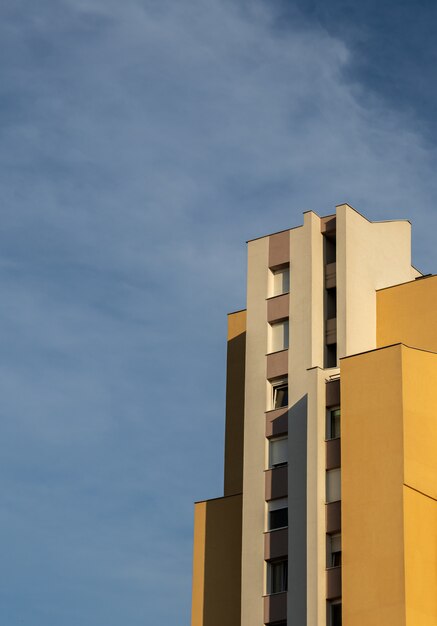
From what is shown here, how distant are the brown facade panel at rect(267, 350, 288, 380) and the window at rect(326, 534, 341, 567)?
872cm

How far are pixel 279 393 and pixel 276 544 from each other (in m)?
7.33

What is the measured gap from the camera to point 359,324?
6975 centimetres

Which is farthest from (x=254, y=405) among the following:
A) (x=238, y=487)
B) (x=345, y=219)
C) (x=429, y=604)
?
(x=429, y=604)

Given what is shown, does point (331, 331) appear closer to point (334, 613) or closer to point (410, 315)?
point (410, 315)

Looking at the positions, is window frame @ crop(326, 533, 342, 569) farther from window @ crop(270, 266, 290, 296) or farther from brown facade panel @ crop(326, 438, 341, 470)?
window @ crop(270, 266, 290, 296)

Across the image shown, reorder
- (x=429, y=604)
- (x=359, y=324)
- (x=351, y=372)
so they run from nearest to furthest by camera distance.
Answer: (x=429, y=604) → (x=351, y=372) → (x=359, y=324)

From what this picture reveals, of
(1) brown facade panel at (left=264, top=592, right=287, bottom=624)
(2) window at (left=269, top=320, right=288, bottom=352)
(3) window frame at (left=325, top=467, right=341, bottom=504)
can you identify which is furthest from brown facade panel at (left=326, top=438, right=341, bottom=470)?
(2) window at (left=269, top=320, right=288, bottom=352)

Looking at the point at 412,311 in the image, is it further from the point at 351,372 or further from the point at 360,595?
the point at 360,595

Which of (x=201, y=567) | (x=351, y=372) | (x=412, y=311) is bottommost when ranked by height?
(x=201, y=567)


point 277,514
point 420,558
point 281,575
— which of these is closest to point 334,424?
point 277,514

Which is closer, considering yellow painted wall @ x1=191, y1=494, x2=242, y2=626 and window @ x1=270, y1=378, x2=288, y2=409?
yellow painted wall @ x1=191, y1=494, x2=242, y2=626

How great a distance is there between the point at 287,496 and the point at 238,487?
6.17 meters

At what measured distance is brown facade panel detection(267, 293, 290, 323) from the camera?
232ft

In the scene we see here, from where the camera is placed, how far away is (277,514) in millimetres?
66938
